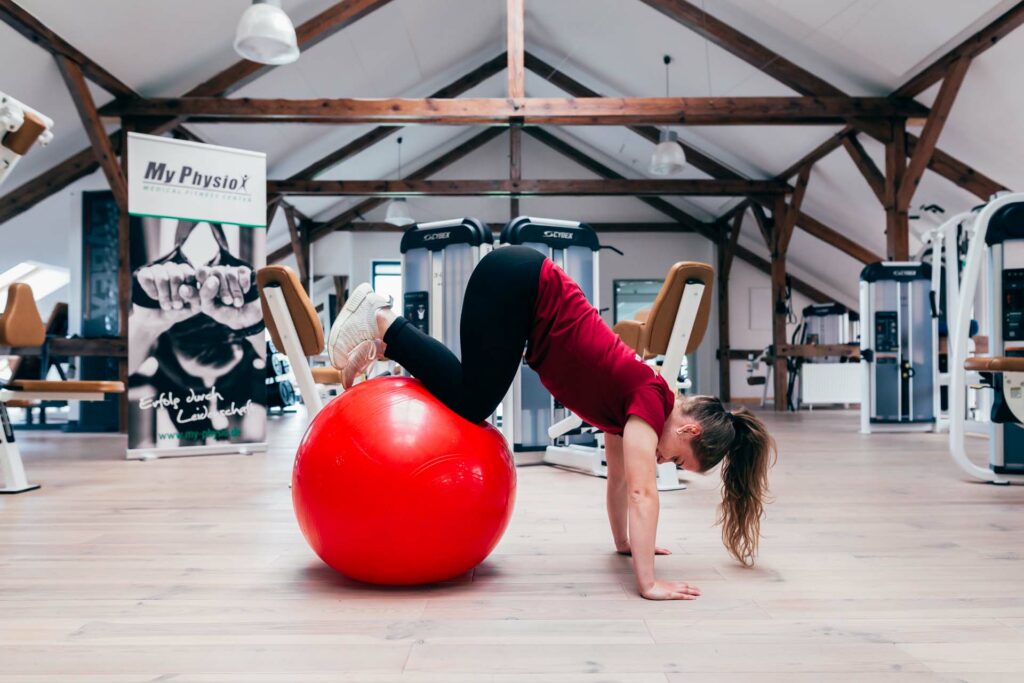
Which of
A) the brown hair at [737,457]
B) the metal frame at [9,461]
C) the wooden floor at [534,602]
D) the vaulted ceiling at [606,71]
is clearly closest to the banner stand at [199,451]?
the metal frame at [9,461]

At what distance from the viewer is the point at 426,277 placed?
175 inches

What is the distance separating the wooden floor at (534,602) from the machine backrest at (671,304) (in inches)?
32.4

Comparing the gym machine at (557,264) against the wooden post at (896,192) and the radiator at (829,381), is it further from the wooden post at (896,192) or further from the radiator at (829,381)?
the radiator at (829,381)

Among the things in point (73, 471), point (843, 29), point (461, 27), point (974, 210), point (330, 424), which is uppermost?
point (461, 27)

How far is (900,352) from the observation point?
6496 millimetres

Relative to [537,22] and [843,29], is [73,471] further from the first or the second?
[537,22]

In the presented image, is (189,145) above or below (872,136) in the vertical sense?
below

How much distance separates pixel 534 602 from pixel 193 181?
4328 millimetres

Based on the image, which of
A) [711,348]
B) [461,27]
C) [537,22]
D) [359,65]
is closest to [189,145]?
[359,65]

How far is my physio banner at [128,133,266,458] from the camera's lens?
4793 millimetres

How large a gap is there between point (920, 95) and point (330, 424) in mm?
7115

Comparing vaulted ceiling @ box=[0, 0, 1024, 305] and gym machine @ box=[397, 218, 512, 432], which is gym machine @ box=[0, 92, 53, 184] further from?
vaulted ceiling @ box=[0, 0, 1024, 305]

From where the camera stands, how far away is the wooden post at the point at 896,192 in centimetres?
691

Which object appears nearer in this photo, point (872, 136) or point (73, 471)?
point (73, 471)
